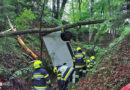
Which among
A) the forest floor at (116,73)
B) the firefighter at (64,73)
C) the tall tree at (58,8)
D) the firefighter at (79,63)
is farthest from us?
the tall tree at (58,8)

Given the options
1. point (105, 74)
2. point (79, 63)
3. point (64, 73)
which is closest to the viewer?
point (105, 74)

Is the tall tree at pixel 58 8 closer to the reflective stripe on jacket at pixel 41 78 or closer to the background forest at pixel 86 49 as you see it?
the background forest at pixel 86 49

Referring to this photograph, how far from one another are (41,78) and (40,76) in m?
0.12

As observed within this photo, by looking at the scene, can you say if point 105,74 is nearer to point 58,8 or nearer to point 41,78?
point 41,78

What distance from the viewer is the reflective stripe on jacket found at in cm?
620

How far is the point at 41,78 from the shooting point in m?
6.27

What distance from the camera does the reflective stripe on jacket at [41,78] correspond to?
244 inches

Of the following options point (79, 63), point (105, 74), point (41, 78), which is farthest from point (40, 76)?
point (79, 63)

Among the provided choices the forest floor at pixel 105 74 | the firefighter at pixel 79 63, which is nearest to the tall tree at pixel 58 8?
the firefighter at pixel 79 63

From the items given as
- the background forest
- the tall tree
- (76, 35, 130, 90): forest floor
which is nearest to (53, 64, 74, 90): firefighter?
the background forest

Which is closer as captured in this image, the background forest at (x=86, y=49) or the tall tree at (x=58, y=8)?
the background forest at (x=86, y=49)

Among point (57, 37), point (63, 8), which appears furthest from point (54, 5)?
point (57, 37)

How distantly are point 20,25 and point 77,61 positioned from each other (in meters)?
4.03

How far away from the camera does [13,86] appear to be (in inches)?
286
